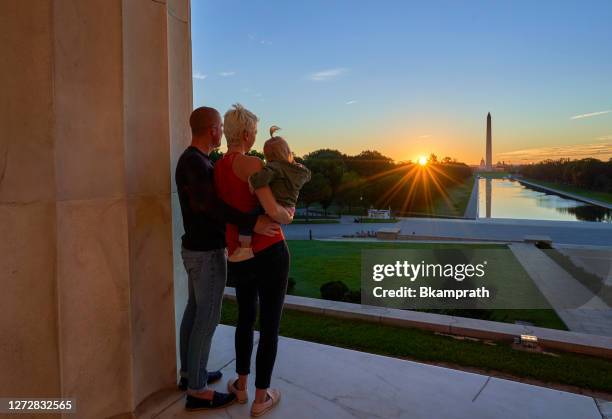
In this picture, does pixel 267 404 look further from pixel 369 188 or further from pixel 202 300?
pixel 369 188

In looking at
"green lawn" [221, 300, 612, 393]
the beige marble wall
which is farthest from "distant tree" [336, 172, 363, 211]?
the beige marble wall

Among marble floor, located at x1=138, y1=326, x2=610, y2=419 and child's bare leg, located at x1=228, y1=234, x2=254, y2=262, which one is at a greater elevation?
child's bare leg, located at x1=228, y1=234, x2=254, y2=262

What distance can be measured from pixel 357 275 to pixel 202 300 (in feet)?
30.3

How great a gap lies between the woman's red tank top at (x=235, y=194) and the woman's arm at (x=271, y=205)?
0.13m

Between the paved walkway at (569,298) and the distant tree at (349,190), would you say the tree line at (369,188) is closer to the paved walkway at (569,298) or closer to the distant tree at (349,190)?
the distant tree at (349,190)

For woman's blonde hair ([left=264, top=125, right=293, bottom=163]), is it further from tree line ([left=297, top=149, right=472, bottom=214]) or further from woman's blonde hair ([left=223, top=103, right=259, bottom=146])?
tree line ([left=297, top=149, right=472, bottom=214])

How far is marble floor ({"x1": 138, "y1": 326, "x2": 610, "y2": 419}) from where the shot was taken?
2881mm

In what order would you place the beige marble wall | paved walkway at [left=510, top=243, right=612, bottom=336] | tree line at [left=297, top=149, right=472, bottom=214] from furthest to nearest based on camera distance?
tree line at [left=297, top=149, right=472, bottom=214] → paved walkway at [left=510, top=243, right=612, bottom=336] → the beige marble wall

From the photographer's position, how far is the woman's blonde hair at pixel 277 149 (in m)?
2.42

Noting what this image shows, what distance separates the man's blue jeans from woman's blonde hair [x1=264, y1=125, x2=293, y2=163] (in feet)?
2.46

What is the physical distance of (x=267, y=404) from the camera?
2840mm

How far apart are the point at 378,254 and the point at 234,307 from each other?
28.4 ft

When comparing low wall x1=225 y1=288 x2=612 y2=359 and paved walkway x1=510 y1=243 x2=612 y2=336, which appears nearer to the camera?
low wall x1=225 y1=288 x2=612 y2=359

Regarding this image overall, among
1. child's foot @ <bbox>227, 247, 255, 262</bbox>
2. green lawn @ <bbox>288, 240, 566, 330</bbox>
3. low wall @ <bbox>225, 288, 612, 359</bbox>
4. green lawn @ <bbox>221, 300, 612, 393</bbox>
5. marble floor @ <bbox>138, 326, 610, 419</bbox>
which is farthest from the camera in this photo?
green lawn @ <bbox>288, 240, 566, 330</bbox>
